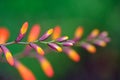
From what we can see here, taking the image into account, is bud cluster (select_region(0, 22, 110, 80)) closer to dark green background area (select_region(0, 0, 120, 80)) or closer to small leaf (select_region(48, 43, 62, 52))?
small leaf (select_region(48, 43, 62, 52))

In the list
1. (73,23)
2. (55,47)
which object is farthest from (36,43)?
(73,23)

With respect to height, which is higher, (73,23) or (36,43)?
(73,23)

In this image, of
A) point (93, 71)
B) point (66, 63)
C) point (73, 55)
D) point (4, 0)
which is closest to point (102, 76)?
point (93, 71)

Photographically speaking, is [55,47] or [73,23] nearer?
[55,47]

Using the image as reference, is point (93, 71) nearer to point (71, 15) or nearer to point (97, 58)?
point (97, 58)

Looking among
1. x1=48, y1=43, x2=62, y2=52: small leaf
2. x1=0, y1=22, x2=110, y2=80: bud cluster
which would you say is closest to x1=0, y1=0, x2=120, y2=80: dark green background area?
x1=0, y1=22, x2=110, y2=80: bud cluster

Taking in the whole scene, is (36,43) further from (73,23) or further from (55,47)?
(73,23)

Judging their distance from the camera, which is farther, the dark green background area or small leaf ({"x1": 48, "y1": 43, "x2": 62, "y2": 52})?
the dark green background area

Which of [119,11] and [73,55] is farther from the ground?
[119,11]
